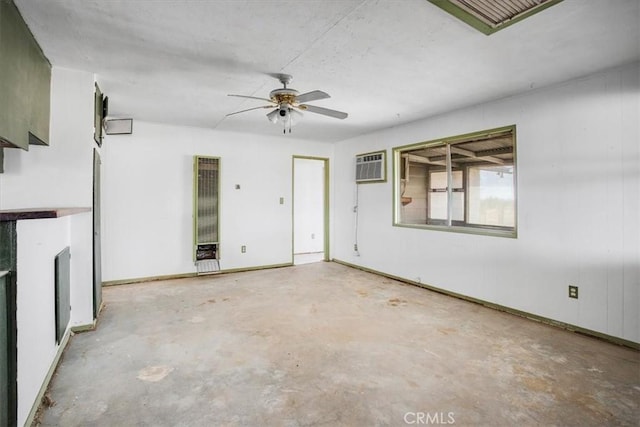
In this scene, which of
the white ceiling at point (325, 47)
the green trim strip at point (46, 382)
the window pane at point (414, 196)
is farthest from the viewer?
the window pane at point (414, 196)

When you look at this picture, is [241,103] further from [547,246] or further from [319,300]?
[547,246]

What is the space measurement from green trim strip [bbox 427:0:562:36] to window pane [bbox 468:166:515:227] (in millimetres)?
1993

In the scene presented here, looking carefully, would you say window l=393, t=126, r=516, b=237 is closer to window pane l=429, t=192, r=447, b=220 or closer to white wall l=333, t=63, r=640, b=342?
window pane l=429, t=192, r=447, b=220

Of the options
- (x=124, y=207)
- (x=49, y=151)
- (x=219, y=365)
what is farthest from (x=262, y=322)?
(x=124, y=207)

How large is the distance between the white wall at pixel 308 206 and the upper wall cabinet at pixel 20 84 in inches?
201

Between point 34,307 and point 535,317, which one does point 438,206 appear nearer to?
point 535,317

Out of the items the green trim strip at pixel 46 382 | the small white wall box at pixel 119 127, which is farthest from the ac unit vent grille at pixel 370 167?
the green trim strip at pixel 46 382

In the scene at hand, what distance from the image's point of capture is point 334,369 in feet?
7.66

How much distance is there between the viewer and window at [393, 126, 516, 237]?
12.2ft

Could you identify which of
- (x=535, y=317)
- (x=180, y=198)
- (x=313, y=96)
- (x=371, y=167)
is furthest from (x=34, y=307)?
(x=371, y=167)

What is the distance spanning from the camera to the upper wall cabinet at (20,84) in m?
1.86

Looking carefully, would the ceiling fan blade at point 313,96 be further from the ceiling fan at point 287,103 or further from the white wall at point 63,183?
the white wall at point 63,183

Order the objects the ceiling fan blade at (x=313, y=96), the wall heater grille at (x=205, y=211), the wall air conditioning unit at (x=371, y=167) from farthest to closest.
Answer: the wall air conditioning unit at (x=371, y=167), the wall heater grille at (x=205, y=211), the ceiling fan blade at (x=313, y=96)

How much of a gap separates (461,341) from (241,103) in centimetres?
350
